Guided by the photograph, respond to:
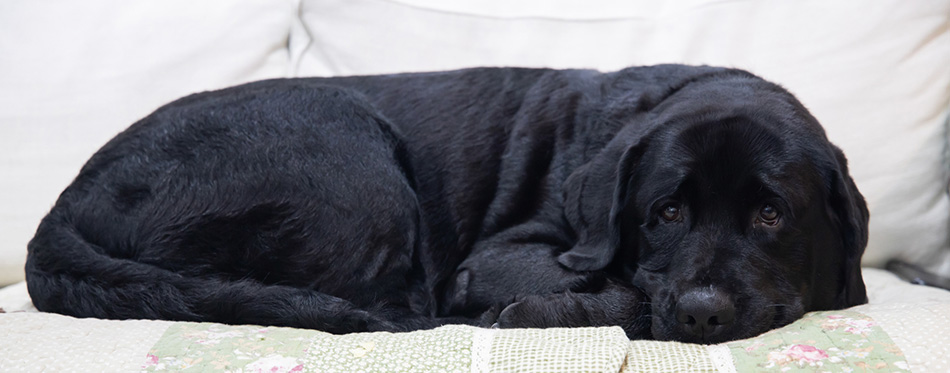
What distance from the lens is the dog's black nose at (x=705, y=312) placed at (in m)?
1.81

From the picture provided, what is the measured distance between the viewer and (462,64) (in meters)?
3.21

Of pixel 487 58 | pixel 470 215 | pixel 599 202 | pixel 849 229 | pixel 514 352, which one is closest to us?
pixel 514 352

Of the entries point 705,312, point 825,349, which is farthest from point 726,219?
point 825,349

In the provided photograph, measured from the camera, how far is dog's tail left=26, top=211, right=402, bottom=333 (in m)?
1.93

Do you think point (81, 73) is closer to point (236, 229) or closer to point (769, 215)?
point (236, 229)

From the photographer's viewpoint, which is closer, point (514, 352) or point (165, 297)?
point (514, 352)

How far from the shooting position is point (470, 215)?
2.55 metres

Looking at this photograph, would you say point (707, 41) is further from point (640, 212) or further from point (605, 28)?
point (640, 212)

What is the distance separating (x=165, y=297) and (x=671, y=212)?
1.20 m

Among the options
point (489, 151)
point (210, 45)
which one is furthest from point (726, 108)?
point (210, 45)

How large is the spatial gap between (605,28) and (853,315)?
1641 millimetres

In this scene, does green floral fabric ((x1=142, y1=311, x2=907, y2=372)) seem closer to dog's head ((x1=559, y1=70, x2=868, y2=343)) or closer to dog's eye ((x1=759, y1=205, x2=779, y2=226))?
dog's head ((x1=559, y1=70, x2=868, y2=343))

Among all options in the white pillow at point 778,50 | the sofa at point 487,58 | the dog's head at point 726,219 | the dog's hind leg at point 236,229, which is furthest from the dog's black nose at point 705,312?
the white pillow at point 778,50

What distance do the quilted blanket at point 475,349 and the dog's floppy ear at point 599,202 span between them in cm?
47
